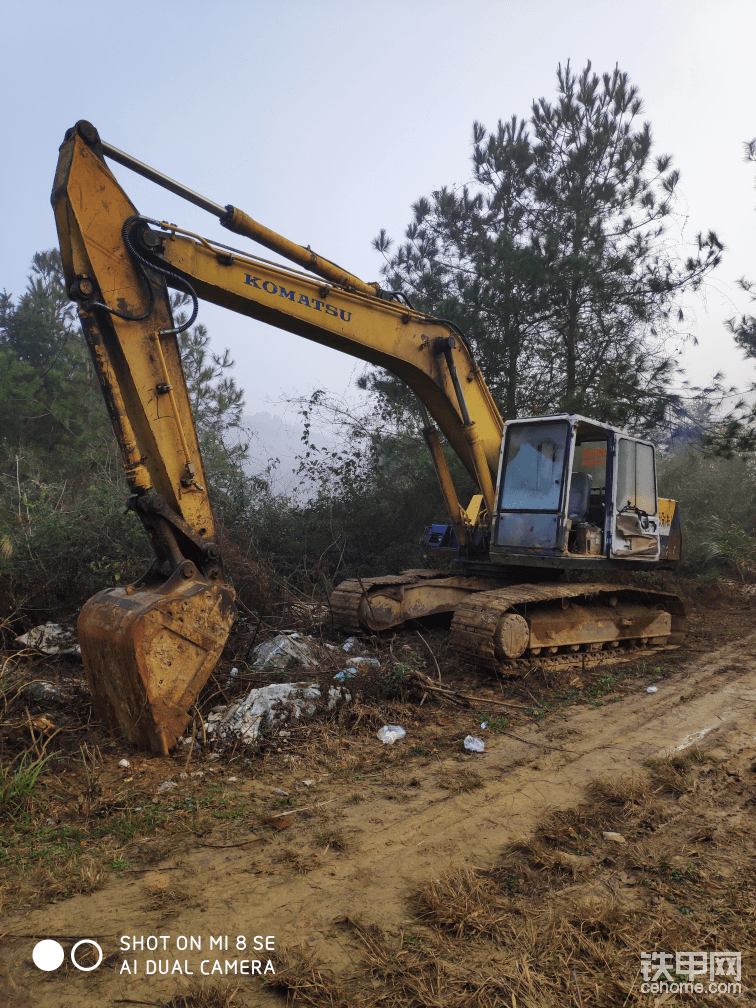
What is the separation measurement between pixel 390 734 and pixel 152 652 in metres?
1.77

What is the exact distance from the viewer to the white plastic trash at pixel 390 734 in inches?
185

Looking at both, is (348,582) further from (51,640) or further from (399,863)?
(399,863)

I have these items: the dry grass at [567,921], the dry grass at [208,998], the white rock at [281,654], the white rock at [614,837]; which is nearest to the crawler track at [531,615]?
the white rock at [281,654]

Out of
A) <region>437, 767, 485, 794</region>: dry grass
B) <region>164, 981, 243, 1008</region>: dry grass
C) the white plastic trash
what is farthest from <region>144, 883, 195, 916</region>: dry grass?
the white plastic trash

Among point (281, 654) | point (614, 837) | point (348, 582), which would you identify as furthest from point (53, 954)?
point (348, 582)

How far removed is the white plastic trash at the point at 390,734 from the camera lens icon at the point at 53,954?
2491 millimetres

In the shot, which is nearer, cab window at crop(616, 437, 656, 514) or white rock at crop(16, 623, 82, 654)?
white rock at crop(16, 623, 82, 654)

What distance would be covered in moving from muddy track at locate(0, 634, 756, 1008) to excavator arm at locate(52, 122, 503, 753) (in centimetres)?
105

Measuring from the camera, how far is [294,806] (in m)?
3.67

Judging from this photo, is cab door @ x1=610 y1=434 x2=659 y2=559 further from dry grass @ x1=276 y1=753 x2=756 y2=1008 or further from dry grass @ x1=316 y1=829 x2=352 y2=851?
dry grass @ x1=316 y1=829 x2=352 y2=851

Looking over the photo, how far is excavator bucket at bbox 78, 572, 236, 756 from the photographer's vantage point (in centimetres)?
412

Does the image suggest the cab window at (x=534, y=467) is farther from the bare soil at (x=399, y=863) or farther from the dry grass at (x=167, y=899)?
the dry grass at (x=167, y=899)

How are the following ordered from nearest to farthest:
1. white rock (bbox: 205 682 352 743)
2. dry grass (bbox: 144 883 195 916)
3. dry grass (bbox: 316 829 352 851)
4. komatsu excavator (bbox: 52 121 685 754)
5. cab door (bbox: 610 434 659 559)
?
1. dry grass (bbox: 144 883 195 916)
2. dry grass (bbox: 316 829 352 851)
3. komatsu excavator (bbox: 52 121 685 754)
4. white rock (bbox: 205 682 352 743)
5. cab door (bbox: 610 434 659 559)

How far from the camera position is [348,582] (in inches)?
Answer: 288
